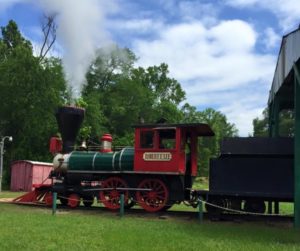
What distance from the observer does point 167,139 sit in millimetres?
16438

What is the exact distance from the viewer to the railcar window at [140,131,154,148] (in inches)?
651

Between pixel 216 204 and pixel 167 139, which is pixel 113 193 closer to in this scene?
pixel 167 139

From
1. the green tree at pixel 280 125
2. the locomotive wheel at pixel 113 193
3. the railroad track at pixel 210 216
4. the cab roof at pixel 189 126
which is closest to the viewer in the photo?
the railroad track at pixel 210 216

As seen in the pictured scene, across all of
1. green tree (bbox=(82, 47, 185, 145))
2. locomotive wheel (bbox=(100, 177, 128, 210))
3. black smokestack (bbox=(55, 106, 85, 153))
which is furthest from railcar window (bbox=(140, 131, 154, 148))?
green tree (bbox=(82, 47, 185, 145))

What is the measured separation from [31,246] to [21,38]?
44.6 m

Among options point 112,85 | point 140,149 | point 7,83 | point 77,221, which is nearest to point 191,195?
point 140,149

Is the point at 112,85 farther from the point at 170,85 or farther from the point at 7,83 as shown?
the point at 7,83

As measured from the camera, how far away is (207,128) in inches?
658

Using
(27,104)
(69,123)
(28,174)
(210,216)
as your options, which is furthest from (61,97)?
(210,216)

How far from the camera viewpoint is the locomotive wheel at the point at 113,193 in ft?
55.5

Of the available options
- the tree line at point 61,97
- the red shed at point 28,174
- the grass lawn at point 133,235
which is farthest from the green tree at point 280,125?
the grass lawn at point 133,235

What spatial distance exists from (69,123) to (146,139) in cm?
341

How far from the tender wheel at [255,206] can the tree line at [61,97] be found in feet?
52.1

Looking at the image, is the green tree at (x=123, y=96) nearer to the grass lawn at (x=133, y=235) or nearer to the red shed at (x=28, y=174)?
the red shed at (x=28, y=174)
